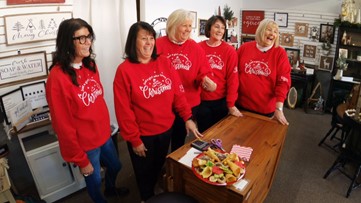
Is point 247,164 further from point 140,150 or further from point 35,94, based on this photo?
point 35,94

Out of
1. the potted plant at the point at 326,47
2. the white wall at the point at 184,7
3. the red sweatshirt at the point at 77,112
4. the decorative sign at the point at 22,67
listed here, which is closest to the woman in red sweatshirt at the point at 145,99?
the red sweatshirt at the point at 77,112

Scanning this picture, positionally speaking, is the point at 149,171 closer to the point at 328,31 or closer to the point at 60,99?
the point at 60,99

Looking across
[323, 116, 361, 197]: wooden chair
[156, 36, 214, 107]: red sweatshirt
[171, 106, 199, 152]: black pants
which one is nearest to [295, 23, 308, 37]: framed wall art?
[323, 116, 361, 197]: wooden chair

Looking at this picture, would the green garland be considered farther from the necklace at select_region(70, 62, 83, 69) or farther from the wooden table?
the necklace at select_region(70, 62, 83, 69)

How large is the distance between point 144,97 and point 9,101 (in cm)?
127

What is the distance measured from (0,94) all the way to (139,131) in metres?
1.28

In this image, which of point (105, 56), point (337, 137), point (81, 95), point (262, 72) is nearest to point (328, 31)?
point (337, 137)

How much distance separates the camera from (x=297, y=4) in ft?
14.2

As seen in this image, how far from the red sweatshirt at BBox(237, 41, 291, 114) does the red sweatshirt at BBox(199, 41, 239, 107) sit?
10 cm

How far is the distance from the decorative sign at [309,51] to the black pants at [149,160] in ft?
11.9

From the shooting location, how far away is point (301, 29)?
439 cm

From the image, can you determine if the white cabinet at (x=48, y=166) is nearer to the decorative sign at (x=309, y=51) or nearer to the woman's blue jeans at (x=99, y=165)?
the woman's blue jeans at (x=99, y=165)

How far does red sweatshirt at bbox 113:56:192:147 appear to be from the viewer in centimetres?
159

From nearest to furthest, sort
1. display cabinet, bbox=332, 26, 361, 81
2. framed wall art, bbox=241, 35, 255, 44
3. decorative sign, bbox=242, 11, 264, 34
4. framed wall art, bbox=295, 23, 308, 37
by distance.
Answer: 1. display cabinet, bbox=332, 26, 361, 81
2. framed wall art, bbox=295, 23, 308, 37
3. decorative sign, bbox=242, 11, 264, 34
4. framed wall art, bbox=241, 35, 255, 44
